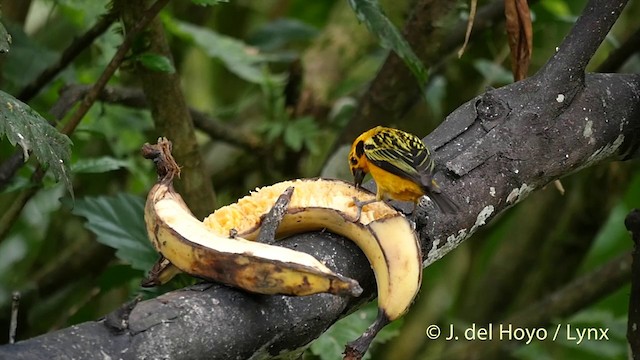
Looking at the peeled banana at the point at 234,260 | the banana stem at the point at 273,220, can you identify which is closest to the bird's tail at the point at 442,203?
the banana stem at the point at 273,220

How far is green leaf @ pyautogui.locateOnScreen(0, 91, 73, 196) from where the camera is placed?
1377 mm

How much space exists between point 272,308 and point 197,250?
0.43 feet

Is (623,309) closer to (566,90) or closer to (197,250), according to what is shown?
(566,90)

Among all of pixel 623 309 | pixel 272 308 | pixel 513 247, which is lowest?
pixel 623 309

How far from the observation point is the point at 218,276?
1.31 m

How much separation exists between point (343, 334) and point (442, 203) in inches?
28.7

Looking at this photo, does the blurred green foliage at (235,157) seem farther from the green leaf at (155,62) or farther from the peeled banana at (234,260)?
the peeled banana at (234,260)

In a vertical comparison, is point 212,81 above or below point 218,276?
below

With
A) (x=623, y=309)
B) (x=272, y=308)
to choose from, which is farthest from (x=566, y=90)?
(x=623, y=309)

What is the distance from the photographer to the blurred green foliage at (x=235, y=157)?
7.63ft

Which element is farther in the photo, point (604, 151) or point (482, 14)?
point (482, 14)

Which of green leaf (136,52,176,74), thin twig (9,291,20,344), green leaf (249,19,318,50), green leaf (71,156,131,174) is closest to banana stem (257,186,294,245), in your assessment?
thin twig (9,291,20,344)

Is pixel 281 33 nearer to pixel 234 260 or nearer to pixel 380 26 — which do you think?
pixel 380 26

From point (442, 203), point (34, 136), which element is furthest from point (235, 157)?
point (34, 136)
